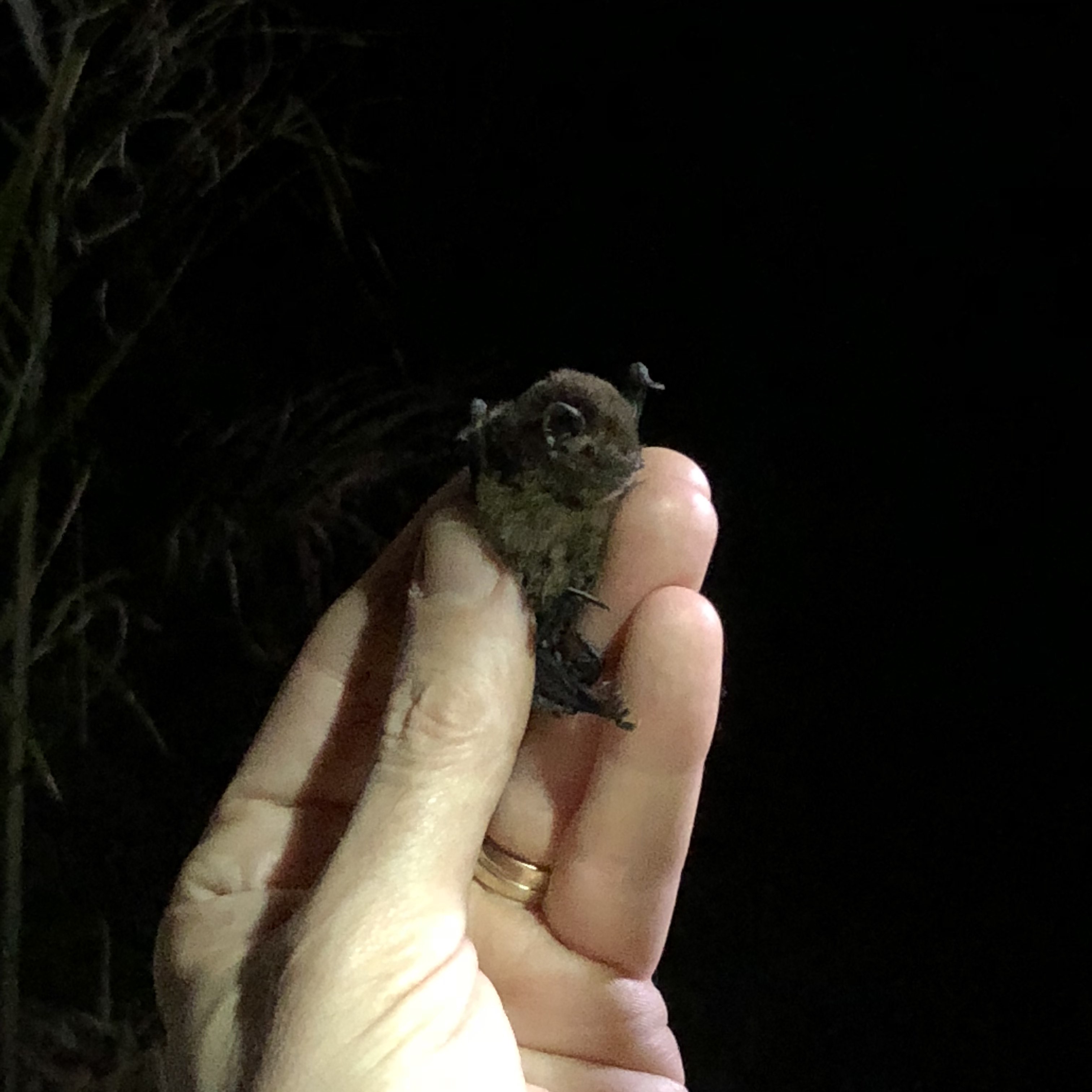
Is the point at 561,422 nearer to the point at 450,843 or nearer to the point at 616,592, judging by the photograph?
the point at 616,592

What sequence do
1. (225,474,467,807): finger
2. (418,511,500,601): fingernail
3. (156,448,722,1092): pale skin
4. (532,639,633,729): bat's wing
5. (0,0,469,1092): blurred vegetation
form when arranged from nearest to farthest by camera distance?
1. (156,448,722,1092): pale skin
2. (418,511,500,601): fingernail
3. (532,639,633,729): bat's wing
4. (225,474,467,807): finger
5. (0,0,469,1092): blurred vegetation

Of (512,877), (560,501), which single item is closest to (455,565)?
(560,501)

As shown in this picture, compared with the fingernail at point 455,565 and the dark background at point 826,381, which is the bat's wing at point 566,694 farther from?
the dark background at point 826,381

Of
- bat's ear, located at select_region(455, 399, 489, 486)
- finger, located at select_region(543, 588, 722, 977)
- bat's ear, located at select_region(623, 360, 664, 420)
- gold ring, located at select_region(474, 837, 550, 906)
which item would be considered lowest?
gold ring, located at select_region(474, 837, 550, 906)

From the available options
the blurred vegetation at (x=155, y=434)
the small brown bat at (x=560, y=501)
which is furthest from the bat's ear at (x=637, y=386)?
the blurred vegetation at (x=155, y=434)

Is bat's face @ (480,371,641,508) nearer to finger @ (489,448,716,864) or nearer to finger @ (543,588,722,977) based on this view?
finger @ (489,448,716,864)

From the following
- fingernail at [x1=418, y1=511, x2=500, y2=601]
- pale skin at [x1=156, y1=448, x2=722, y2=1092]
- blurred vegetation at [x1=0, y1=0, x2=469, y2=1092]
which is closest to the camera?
pale skin at [x1=156, y1=448, x2=722, y2=1092]

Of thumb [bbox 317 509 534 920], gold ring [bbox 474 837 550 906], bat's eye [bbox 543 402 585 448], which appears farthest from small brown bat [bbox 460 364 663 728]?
gold ring [bbox 474 837 550 906]
